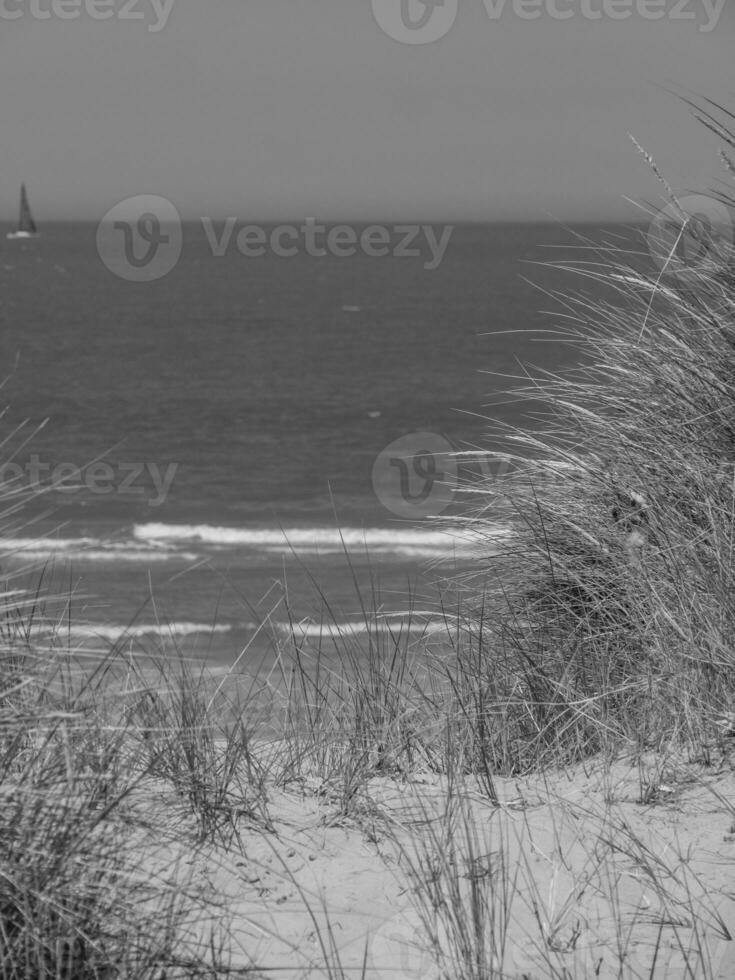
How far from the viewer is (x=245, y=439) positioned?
2917 cm

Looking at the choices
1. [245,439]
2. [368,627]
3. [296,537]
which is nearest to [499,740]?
[368,627]

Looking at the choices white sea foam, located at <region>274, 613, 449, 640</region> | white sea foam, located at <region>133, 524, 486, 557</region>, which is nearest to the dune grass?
white sea foam, located at <region>274, 613, 449, 640</region>

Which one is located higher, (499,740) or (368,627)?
(368,627)

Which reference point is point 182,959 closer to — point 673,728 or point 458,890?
point 458,890

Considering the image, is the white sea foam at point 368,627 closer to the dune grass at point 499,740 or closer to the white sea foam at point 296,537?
the dune grass at point 499,740

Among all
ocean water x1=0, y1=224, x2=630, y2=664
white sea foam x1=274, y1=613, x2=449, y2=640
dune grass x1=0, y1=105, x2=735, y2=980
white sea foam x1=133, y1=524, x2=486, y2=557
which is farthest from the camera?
white sea foam x1=133, y1=524, x2=486, y2=557

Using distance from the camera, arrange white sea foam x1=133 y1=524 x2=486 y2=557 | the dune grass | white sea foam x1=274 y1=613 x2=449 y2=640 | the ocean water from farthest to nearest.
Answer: white sea foam x1=133 y1=524 x2=486 y2=557 → the ocean water → white sea foam x1=274 y1=613 x2=449 y2=640 → the dune grass

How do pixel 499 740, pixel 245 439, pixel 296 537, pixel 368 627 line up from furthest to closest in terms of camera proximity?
1. pixel 245 439
2. pixel 296 537
3. pixel 368 627
4. pixel 499 740

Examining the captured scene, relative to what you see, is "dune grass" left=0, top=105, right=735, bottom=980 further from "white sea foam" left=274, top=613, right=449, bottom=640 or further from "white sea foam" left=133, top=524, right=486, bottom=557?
"white sea foam" left=133, top=524, right=486, bottom=557

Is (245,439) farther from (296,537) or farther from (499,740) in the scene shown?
(499,740)

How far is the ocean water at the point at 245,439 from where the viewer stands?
942 cm

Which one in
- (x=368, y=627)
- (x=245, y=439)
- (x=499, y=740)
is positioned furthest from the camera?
(x=245, y=439)

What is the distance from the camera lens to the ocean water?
30.9ft

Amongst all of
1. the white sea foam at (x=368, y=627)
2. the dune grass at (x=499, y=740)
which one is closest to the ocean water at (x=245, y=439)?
the white sea foam at (x=368, y=627)
